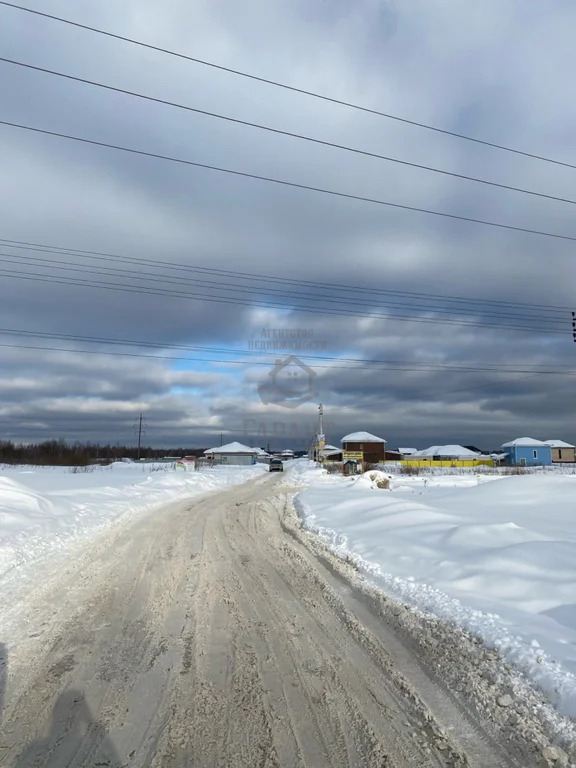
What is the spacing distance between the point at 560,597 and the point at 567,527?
5.27 m

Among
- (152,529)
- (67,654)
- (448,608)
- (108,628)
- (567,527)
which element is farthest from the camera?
(152,529)

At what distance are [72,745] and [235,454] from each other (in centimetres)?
11241

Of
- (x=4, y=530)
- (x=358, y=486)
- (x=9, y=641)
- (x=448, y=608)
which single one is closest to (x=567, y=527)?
(x=448, y=608)

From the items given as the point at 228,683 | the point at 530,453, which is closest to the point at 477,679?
the point at 228,683

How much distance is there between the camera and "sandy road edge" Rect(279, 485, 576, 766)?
3.43 meters

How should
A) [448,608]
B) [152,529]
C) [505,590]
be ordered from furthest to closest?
[152,529], [505,590], [448,608]

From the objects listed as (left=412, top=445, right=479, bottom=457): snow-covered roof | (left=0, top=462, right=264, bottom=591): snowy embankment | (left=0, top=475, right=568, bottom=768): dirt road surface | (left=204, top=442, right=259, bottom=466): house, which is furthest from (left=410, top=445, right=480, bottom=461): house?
(left=0, top=475, right=568, bottom=768): dirt road surface

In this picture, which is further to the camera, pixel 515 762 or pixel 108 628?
pixel 108 628

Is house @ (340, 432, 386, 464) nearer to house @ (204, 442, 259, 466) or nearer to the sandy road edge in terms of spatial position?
house @ (204, 442, 259, 466)

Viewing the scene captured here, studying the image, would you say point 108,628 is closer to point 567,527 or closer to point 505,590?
point 505,590

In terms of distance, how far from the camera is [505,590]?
6.37 metres

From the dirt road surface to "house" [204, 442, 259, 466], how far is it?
310 feet

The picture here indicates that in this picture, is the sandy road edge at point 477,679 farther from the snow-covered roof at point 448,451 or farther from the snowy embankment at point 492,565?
the snow-covered roof at point 448,451

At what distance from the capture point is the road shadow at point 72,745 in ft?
10.2
